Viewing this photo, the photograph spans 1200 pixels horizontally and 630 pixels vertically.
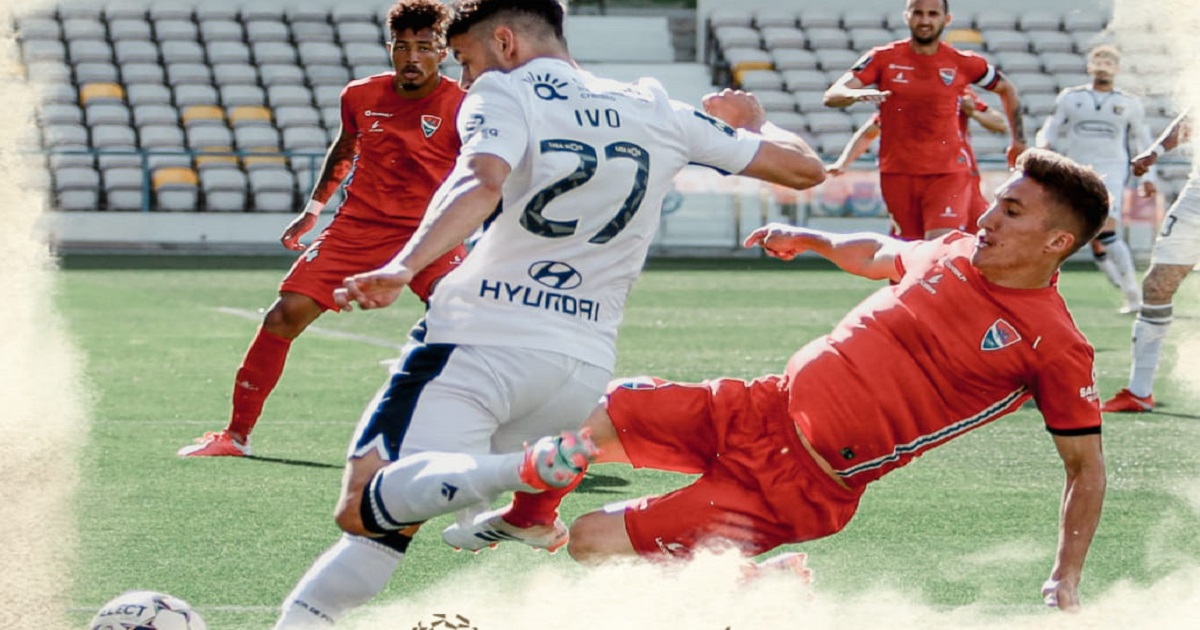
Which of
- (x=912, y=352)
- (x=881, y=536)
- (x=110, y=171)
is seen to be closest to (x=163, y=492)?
(x=881, y=536)

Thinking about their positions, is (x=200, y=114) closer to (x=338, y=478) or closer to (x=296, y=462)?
(x=296, y=462)

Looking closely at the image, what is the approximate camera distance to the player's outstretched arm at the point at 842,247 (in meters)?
4.96

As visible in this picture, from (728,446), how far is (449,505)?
3.59 feet

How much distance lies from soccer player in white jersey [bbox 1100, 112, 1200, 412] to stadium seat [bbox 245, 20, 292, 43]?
1822cm

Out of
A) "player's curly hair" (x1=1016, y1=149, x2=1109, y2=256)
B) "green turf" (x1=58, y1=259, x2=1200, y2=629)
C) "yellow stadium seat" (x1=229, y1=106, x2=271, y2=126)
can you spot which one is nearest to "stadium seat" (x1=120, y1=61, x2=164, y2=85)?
"yellow stadium seat" (x1=229, y1=106, x2=271, y2=126)

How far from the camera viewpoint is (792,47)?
1035 inches

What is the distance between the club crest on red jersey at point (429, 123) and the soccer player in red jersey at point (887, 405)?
2.89m

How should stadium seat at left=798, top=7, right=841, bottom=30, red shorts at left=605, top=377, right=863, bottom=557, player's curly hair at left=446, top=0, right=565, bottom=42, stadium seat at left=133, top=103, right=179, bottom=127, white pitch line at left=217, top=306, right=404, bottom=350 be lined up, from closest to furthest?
player's curly hair at left=446, top=0, right=565, bottom=42 → red shorts at left=605, top=377, right=863, bottom=557 → white pitch line at left=217, top=306, right=404, bottom=350 → stadium seat at left=133, top=103, right=179, bottom=127 → stadium seat at left=798, top=7, right=841, bottom=30

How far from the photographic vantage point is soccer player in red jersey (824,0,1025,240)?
10.0 m

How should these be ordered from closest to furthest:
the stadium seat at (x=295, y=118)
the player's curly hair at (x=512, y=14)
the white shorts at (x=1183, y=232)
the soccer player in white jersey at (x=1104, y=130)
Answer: the player's curly hair at (x=512, y=14) < the white shorts at (x=1183, y=232) < the soccer player in white jersey at (x=1104, y=130) < the stadium seat at (x=295, y=118)

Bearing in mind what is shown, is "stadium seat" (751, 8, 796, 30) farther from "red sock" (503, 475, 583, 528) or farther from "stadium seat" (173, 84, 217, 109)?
"red sock" (503, 475, 583, 528)

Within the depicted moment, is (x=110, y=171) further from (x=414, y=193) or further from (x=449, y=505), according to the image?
(x=449, y=505)

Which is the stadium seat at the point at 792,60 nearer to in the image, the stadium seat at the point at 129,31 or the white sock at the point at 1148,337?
the stadium seat at the point at 129,31

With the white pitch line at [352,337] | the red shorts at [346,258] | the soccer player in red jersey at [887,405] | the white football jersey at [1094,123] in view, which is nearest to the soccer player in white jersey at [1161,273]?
the red shorts at [346,258]
